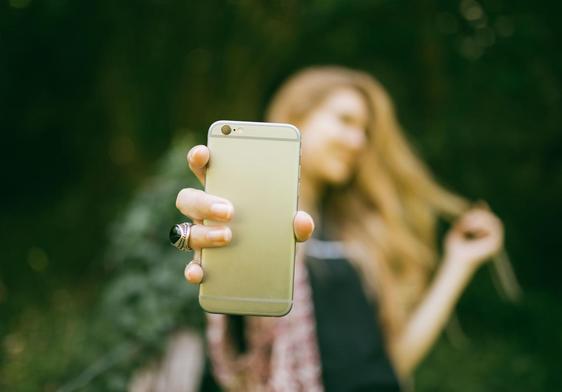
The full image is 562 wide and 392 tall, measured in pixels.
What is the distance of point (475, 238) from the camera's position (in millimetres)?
2090

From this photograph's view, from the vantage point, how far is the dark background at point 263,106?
126 inches

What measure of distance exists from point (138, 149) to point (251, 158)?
8.49 ft

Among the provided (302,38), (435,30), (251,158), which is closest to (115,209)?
(302,38)

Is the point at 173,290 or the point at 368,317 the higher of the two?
the point at 173,290

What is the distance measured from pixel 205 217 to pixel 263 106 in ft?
9.00

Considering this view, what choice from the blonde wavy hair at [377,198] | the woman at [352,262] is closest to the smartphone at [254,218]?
the woman at [352,262]

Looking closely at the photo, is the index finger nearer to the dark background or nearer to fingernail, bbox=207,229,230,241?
fingernail, bbox=207,229,230,241

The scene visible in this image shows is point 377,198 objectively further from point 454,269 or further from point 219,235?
point 219,235

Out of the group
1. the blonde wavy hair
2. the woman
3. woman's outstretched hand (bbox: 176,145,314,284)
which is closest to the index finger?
woman's outstretched hand (bbox: 176,145,314,284)

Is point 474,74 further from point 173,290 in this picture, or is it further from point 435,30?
point 173,290

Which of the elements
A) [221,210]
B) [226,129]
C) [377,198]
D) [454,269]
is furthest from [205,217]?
[377,198]

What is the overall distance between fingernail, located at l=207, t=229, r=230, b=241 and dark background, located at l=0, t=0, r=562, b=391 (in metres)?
2.05

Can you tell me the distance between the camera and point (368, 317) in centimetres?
215

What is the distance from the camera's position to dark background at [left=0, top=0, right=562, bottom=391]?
3191 millimetres
